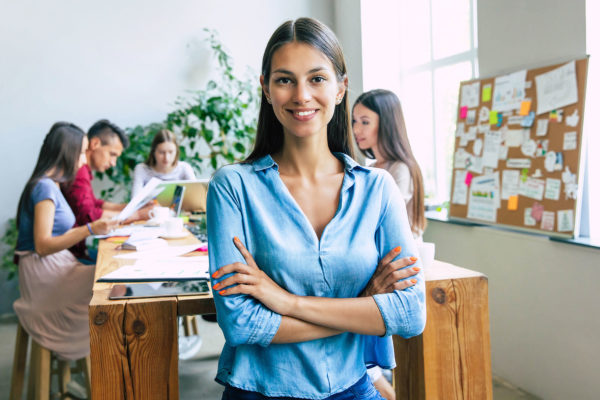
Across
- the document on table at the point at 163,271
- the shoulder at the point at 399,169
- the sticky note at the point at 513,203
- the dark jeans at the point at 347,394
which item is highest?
the shoulder at the point at 399,169

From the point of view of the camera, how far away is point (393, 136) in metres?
2.50

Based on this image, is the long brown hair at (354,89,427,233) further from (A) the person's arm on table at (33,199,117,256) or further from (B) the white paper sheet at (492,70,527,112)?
(A) the person's arm on table at (33,199,117,256)

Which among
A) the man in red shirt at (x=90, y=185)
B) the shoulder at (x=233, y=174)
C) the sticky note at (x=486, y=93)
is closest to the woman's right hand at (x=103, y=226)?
the man in red shirt at (x=90, y=185)

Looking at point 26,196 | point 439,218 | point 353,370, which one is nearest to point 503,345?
point 439,218

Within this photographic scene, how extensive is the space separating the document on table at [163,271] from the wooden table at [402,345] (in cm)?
11

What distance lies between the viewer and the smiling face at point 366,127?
8.27ft

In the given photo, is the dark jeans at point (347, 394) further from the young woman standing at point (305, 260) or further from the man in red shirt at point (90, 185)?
the man in red shirt at point (90, 185)

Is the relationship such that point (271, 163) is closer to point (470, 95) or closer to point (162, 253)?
point (162, 253)

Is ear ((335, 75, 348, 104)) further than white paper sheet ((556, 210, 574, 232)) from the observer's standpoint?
No

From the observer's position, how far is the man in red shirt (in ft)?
9.73

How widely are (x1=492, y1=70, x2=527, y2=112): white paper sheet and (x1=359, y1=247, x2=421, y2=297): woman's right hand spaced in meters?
2.04

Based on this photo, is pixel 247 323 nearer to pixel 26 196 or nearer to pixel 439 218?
pixel 26 196

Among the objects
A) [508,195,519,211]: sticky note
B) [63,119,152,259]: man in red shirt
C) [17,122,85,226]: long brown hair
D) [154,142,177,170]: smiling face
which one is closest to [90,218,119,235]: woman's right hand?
[17,122,85,226]: long brown hair

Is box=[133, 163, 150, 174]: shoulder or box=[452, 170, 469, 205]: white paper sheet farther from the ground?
box=[133, 163, 150, 174]: shoulder
